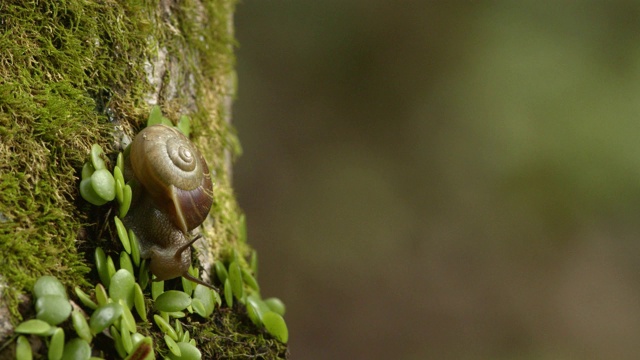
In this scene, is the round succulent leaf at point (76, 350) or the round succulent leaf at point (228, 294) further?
the round succulent leaf at point (228, 294)

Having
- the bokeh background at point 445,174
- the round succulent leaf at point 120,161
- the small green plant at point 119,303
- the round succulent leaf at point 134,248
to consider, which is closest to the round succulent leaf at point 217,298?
the small green plant at point 119,303

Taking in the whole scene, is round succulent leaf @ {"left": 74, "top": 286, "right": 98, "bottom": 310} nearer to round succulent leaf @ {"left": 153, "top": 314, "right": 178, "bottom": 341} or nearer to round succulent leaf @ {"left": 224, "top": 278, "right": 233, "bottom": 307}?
round succulent leaf @ {"left": 153, "top": 314, "right": 178, "bottom": 341}

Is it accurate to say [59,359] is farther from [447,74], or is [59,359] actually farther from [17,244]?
[447,74]

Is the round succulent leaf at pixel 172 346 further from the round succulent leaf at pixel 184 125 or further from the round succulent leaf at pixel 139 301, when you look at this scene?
the round succulent leaf at pixel 184 125

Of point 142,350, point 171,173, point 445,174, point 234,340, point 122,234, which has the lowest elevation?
point 445,174

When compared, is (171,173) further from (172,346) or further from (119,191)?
(172,346)

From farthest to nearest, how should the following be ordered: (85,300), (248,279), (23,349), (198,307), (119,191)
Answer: (248,279) → (198,307) → (119,191) → (85,300) → (23,349)

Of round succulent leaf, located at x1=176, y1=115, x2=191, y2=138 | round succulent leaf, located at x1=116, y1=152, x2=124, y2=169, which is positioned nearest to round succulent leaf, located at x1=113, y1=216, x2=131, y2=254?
round succulent leaf, located at x1=116, y1=152, x2=124, y2=169

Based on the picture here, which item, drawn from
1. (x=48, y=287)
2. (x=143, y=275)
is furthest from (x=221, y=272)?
(x=48, y=287)
